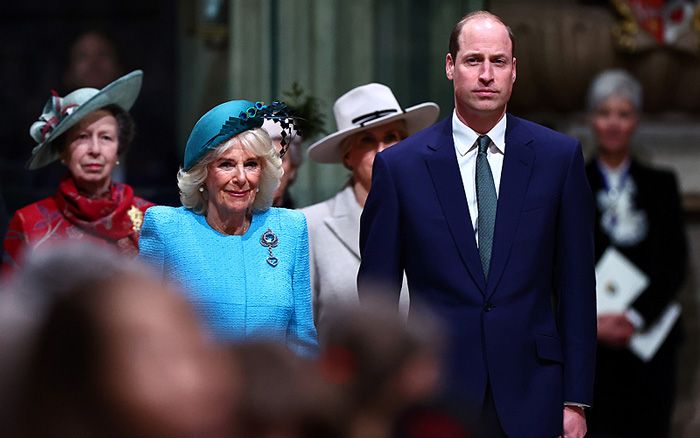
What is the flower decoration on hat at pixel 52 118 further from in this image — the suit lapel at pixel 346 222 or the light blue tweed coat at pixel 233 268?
the light blue tweed coat at pixel 233 268

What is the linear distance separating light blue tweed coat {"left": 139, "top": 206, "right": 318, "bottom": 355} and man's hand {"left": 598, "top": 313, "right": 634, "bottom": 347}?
278 centimetres

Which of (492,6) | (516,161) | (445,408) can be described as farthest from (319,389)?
(492,6)

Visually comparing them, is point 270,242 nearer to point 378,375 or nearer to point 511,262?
point 511,262

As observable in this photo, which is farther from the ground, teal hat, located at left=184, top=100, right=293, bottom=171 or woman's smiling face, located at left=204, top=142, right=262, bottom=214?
teal hat, located at left=184, top=100, right=293, bottom=171

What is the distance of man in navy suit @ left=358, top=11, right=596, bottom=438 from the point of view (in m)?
3.25

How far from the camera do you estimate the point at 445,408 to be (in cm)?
78

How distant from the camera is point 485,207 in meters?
3.29

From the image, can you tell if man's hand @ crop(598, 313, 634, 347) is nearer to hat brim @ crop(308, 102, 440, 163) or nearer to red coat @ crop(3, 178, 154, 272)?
hat brim @ crop(308, 102, 440, 163)

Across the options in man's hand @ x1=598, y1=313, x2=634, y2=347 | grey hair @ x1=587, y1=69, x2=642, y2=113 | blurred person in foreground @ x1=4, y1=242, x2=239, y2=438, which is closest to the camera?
blurred person in foreground @ x1=4, y1=242, x2=239, y2=438

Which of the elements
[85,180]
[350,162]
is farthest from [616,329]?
[85,180]

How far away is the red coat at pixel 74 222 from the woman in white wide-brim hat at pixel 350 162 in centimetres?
59

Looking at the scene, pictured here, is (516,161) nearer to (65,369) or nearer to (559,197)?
(559,197)

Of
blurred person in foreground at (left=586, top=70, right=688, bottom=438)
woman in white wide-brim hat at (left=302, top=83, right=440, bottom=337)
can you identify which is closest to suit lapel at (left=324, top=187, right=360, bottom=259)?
woman in white wide-brim hat at (left=302, top=83, right=440, bottom=337)

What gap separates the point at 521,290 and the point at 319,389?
252cm
